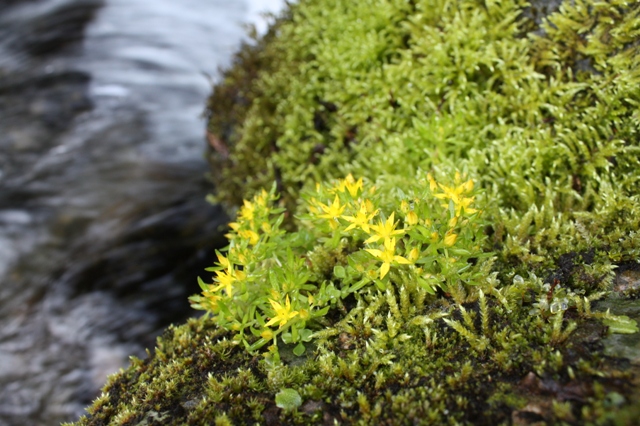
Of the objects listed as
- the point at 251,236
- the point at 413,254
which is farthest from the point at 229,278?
the point at 413,254

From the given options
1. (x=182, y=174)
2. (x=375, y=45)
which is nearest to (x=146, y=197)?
(x=182, y=174)

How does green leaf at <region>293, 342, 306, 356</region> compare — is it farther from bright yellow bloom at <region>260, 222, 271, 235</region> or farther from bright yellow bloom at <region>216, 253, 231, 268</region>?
bright yellow bloom at <region>260, 222, 271, 235</region>

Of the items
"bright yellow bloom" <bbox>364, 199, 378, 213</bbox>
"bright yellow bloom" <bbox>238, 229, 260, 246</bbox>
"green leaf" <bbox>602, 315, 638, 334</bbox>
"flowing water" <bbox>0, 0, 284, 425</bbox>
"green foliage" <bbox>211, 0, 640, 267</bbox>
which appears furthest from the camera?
"flowing water" <bbox>0, 0, 284, 425</bbox>

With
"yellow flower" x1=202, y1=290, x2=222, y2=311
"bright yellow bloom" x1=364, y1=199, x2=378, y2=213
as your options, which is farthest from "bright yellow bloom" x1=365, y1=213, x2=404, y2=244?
"yellow flower" x1=202, y1=290, x2=222, y2=311

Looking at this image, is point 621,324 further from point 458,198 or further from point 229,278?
point 229,278

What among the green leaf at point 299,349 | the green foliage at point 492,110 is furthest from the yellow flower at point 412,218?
the green leaf at point 299,349

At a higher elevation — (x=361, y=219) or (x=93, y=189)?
(x=361, y=219)
